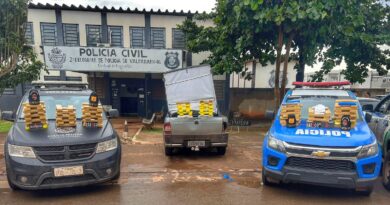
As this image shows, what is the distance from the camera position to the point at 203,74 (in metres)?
8.80

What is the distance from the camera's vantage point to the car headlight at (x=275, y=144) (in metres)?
4.17

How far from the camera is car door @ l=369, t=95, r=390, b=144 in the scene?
5.29 meters

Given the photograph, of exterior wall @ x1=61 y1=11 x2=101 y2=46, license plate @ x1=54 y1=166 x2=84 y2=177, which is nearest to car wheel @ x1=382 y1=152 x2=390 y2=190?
license plate @ x1=54 y1=166 x2=84 y2=177

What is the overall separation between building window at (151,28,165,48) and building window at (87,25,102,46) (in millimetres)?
2863

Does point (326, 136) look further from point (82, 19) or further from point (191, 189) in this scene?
point (82, 19)

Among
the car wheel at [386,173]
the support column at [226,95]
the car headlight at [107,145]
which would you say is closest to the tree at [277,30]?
the support column at [226,95]

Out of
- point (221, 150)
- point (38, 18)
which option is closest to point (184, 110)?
point (221, 150)

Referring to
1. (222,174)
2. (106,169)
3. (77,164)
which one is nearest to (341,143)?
(222,174)

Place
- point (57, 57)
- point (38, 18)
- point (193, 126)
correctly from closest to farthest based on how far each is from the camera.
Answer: point (193, 126) < point (57, 57) < point (38, 18)

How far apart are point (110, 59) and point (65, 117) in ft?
23.4

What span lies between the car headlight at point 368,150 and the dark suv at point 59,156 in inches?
159

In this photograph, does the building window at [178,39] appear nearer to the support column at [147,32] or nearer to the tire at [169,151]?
the support column at [147,32]

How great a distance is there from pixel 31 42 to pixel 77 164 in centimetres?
1216

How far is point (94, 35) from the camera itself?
13.7m
